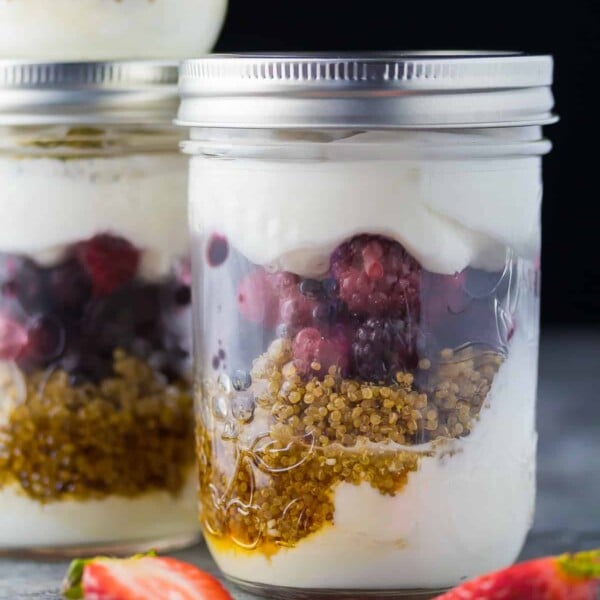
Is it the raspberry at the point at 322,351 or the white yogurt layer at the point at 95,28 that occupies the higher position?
the white yogurt layer at the point at 95,28

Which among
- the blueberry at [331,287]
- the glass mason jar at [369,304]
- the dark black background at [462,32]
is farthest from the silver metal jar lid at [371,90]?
the dark black background at [462,32]

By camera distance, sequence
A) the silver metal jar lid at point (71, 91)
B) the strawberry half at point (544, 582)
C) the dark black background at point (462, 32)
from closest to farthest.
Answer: the strawberry half at point (544, 582) → the silver metal jar lid at point (71, 91) → the dark black background at point (462, 32)

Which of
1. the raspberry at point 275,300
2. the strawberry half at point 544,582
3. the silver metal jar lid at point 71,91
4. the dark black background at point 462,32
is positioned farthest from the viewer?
the dark black background at point 462,32

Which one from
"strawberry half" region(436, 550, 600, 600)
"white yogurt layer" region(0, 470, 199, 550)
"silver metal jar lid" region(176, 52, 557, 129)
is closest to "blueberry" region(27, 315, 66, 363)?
"white yogurt layer" region(0, 470, 199, 550)

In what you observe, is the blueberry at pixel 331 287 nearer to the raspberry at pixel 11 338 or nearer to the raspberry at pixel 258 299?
the raspberry at pixel 258 299

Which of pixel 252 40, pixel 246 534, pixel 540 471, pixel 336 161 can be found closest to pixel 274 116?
pixel 336 161

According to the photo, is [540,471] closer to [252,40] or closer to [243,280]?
[243,280]
